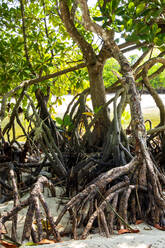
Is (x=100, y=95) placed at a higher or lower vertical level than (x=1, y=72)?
lower

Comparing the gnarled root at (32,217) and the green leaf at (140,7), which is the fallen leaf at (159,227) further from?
the green leaf at (140,7)

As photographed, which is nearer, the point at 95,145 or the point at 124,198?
the point at 124,198

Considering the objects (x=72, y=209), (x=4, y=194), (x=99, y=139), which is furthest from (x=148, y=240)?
(x=99, y=139)

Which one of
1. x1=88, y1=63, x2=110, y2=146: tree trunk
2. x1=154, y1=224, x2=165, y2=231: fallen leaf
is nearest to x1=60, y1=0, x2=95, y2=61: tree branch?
x1=88, y1=63, x2=110, y2=146: tree trunk

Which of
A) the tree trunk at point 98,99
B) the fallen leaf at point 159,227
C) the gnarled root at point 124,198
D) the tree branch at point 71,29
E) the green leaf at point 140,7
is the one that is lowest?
the fallen leaf at point 159,227

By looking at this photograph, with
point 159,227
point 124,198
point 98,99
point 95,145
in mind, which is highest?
point 98,99

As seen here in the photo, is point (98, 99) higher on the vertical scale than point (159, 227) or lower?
higher

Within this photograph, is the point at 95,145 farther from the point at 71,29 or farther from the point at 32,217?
the point at 32,217

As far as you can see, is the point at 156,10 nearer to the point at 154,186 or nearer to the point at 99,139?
the point at 154,186

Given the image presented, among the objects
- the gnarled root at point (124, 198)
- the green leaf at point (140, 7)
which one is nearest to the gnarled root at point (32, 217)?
the gnarled root at point (124, 198)

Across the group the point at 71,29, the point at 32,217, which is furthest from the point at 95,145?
the point at 32,217

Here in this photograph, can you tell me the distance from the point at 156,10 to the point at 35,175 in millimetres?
1909

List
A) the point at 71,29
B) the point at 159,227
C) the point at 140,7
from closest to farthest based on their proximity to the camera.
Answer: the point at 159,227, the point at 140,7, the point at 71,29

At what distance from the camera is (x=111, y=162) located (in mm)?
2346
